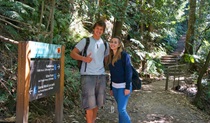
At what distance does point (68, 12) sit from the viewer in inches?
418

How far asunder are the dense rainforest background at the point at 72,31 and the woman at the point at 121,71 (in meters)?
1.53

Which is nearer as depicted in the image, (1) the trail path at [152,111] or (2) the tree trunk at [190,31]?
(1) the trail path at [152,111]

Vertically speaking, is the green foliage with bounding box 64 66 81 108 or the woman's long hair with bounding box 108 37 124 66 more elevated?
the woman's long hair with bounding box 108 37 124 66

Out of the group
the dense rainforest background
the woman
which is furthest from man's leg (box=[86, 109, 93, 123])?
the dense rainforest background

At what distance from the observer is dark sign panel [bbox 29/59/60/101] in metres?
3.30

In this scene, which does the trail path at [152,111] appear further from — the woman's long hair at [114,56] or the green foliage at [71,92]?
the woman's long hair at [114,56]

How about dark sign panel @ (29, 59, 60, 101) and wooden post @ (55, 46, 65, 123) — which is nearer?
dark sign panel @ (29, 59, 60, 101)

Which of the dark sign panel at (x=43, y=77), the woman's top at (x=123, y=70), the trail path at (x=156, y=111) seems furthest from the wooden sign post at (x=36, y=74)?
the trail path at (x=156, y=111)

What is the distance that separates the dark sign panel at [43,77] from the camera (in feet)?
10.8

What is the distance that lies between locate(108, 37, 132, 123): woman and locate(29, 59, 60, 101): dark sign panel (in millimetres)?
921

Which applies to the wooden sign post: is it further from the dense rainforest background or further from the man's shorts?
the man's shorts

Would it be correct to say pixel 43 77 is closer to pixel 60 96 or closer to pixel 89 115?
pixel 60 96

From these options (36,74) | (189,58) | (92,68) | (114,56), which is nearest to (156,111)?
(114,56)

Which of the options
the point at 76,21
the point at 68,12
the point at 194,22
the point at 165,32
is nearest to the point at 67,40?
the point at 68,12
